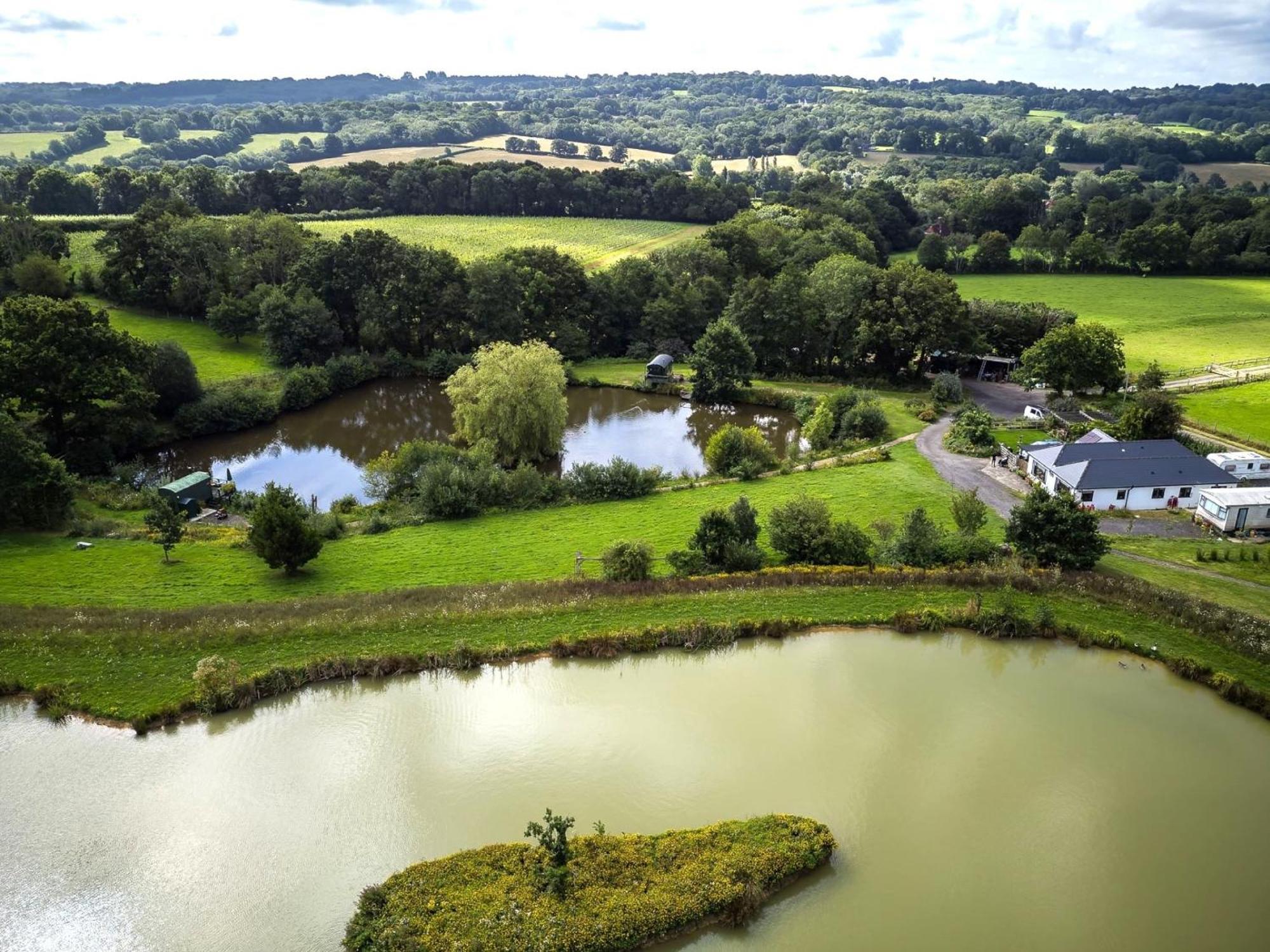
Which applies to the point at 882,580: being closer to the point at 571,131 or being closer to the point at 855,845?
the point at 855,845

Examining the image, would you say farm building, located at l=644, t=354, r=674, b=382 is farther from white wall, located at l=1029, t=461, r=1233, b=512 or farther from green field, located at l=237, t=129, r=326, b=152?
green field, located at l=237, t=129, r=326, b=152

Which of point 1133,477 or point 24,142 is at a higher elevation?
point 24,142

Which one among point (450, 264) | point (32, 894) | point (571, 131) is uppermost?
point (571, 131)

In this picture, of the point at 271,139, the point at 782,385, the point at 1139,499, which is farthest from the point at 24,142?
the point at 1139,499

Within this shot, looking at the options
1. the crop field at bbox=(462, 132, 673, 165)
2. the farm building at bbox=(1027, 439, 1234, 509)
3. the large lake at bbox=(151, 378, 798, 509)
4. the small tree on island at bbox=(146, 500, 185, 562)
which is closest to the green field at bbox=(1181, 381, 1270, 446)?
the farm building at bbox=(1027, 439, 1234, 509)

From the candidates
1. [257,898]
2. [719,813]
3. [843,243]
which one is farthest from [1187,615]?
[843,243]

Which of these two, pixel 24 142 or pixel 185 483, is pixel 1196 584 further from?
pixel 24 142
